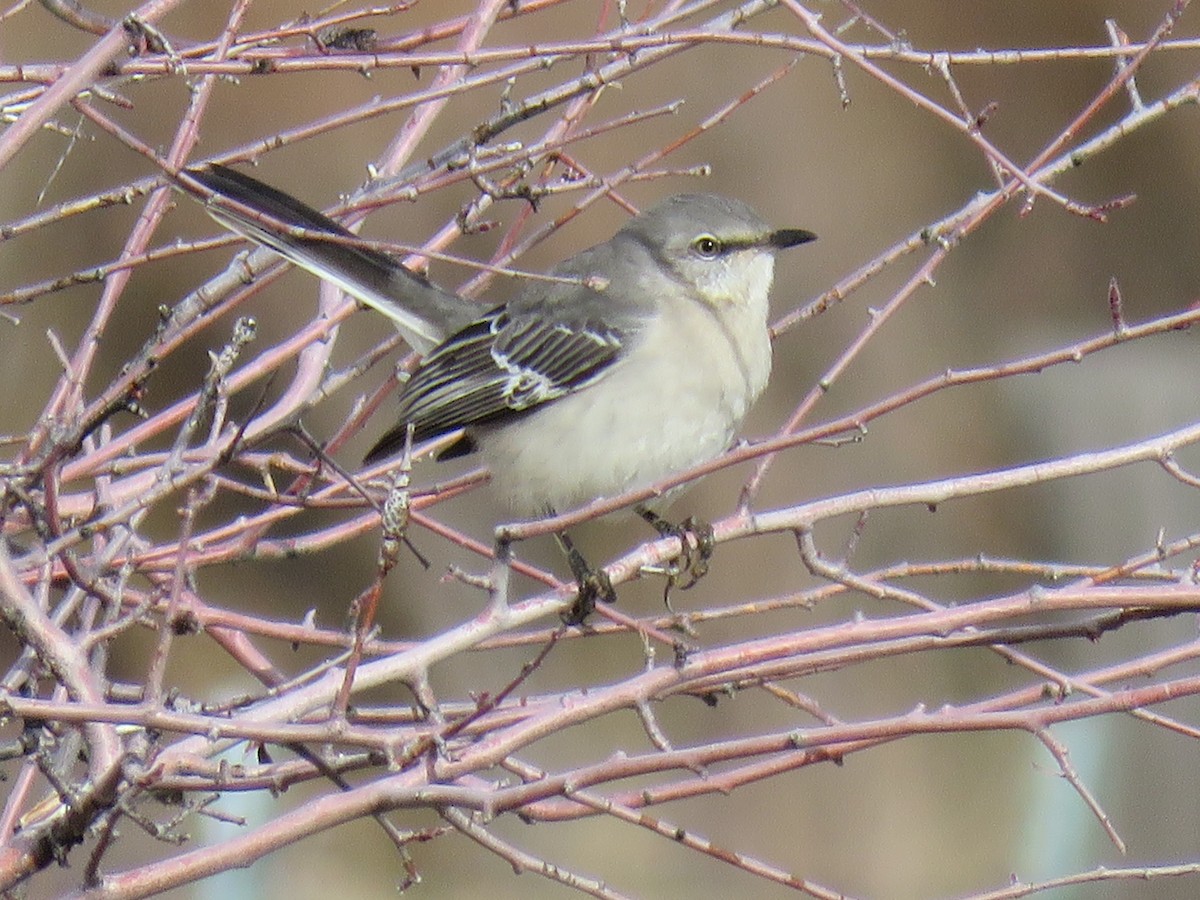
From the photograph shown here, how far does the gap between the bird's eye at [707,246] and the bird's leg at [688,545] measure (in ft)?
2.22

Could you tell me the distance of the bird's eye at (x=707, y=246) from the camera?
3832 mm

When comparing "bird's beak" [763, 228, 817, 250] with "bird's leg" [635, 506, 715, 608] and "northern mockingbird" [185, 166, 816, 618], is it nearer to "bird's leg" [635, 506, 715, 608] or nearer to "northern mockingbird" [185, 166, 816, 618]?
"northern mockingbird" [185, 166, 816, 618]

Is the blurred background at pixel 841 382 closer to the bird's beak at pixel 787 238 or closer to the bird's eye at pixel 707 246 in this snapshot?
the bird's eye at pixel 707 246

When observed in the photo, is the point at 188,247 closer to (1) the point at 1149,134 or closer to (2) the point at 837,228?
(2) the point at 837,228

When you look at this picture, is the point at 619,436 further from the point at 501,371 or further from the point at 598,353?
the point at 501,371

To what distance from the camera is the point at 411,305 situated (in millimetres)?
3873

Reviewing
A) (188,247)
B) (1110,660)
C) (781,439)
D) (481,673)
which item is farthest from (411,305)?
(1110,660)

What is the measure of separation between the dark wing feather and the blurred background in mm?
1804

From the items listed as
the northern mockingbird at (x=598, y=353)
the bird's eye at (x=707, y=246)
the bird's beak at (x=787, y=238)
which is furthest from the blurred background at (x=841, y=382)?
the bird's beak at (x=787, y=238)

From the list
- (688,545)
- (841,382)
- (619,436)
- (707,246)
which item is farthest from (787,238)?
(841,382)

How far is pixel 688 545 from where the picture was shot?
2668 millimetres

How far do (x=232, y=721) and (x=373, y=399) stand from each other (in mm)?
1264

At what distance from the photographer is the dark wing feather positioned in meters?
3.77

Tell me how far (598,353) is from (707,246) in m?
0.41
